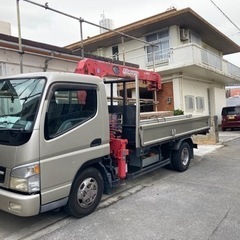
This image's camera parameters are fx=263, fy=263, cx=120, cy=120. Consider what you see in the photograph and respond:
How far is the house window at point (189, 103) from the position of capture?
51.8 feet

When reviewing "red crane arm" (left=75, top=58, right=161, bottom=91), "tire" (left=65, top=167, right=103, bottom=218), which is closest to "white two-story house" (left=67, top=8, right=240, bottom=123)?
"red crane arm" (left=75, top=58, right=161, bottom=91)

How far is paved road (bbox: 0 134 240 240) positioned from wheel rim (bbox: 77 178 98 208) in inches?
8.9

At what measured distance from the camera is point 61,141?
3.76m

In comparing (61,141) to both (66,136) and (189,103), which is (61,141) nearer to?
(66,136)

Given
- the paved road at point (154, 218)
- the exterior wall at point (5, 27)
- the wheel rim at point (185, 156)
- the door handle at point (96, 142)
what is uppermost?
the exterior wall at point (5, 27)

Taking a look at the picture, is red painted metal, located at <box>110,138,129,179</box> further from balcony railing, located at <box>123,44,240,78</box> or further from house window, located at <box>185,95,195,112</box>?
house window, located at <box>185,95,195,112</box>

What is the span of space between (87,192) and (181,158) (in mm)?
3460

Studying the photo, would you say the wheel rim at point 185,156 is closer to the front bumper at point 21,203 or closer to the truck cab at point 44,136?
the truck cab at point 44,136

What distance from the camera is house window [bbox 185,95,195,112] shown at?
1580 cm

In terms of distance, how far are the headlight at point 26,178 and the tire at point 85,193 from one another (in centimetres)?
71

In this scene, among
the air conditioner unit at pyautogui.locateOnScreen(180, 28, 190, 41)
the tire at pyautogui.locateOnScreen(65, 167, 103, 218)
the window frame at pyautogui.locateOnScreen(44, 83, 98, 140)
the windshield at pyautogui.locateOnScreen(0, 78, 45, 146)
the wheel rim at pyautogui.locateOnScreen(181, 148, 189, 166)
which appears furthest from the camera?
the air conditioner unit at pyautogui.locateOnScreen(180, 28, 190, 41)

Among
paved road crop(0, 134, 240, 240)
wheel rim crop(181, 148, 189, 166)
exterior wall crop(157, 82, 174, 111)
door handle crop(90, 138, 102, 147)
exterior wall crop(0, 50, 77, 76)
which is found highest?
exterior wall crop(0, 50, 77, 76)

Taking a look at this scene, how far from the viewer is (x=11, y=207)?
3445mm

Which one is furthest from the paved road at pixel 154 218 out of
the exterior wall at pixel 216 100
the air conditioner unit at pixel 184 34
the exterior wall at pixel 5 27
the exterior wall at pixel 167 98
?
the exterior wall at pixel 216 100
